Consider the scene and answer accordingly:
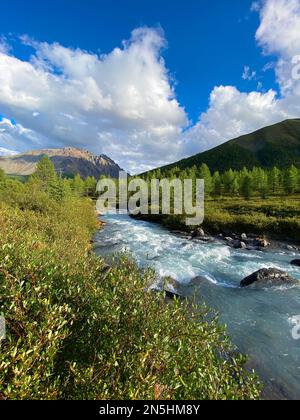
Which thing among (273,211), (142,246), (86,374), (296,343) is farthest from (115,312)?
(273,211)

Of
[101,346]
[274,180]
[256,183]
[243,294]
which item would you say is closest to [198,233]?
[243,294]

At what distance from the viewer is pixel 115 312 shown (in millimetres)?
6672

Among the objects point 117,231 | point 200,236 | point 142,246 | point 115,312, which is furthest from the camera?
point 117,231

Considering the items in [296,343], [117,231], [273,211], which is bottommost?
[296,343]

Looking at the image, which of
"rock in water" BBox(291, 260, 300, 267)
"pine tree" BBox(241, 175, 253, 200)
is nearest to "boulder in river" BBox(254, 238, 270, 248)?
"rock in water" BBox(291, 260, 300, 267)

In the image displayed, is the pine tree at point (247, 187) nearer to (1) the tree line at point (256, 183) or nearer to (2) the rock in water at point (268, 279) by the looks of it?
(1) the tree line at point (256, 183)

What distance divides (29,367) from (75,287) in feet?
10.5

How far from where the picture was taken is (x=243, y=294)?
2061cm

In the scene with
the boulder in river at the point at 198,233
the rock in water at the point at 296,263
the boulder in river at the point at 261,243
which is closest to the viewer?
the rock in water at the point at 296,263

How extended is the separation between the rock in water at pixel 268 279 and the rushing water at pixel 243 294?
0.90 metres

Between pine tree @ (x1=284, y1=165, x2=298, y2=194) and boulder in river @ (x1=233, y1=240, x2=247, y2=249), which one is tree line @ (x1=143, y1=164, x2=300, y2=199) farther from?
boulder in river @ (x1=233, y1=240, x2=247, y2=249)

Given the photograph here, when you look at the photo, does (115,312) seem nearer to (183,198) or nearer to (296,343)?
(296,343)

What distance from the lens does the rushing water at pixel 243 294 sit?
1275 centimetres

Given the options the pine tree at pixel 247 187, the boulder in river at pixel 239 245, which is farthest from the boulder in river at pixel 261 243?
the pine tree at pixel 247 187
